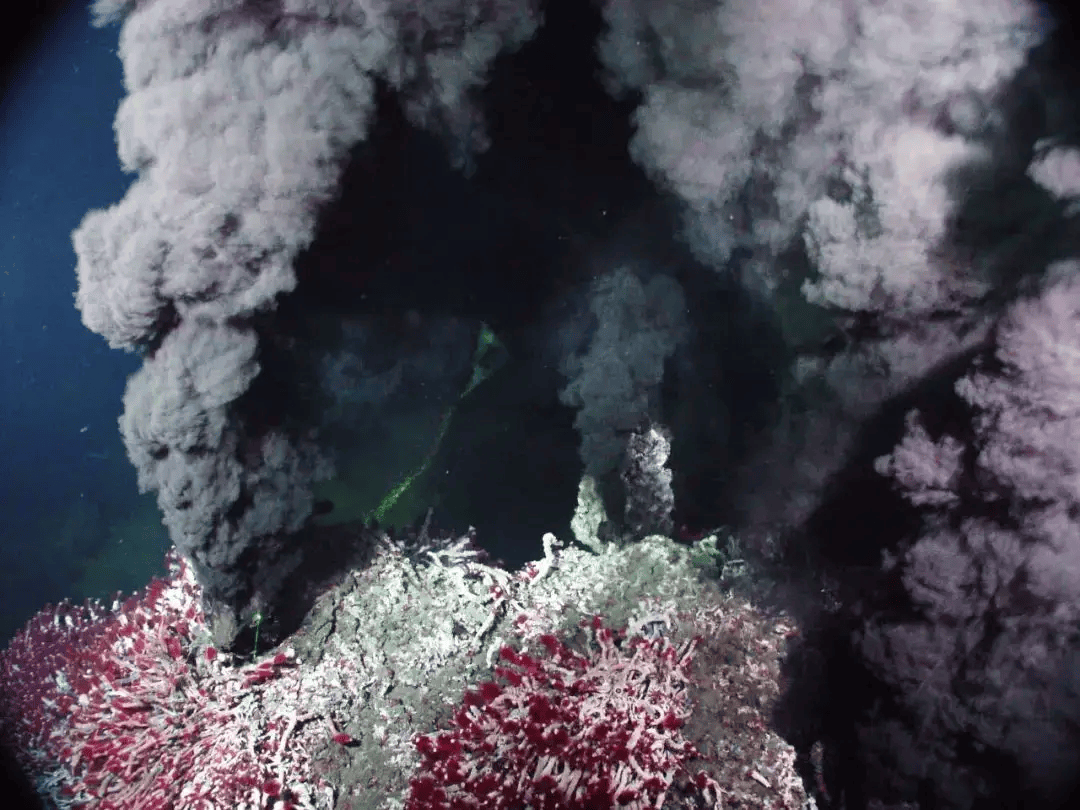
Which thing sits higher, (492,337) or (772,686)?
(492,337)

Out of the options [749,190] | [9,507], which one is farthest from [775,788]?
[9,507]

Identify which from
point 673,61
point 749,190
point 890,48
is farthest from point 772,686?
point 673,61

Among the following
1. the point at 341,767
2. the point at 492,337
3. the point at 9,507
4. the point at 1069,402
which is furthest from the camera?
the point at 9,507

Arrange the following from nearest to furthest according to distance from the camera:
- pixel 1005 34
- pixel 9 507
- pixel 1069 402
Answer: pixel 1069 402 → pixel 1005 34 → pixel 9 507

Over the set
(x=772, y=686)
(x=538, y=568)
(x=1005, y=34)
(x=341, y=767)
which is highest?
A: (x=1005, y=34)

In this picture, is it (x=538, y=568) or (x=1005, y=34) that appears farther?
(x=538, y=568)

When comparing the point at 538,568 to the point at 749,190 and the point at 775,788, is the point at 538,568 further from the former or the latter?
the point at 749,190
